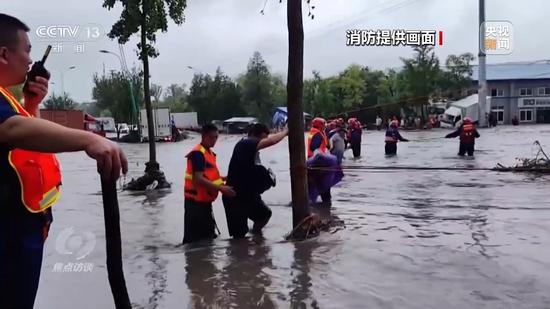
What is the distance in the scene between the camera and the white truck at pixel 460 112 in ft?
182

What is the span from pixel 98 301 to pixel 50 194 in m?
3.31

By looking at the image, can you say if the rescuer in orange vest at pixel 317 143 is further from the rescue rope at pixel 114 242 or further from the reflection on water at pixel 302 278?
the rescue rope at pixel 114 242

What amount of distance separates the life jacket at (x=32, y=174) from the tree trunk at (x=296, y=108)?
5.39 m

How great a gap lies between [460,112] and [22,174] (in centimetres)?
5929

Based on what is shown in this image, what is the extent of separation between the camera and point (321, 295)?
5297 millimetres

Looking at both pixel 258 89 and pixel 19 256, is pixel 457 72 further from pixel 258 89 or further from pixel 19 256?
pixel 19 256

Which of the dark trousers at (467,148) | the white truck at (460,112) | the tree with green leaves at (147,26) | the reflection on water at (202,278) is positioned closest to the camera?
the reflection on water at (202,278)

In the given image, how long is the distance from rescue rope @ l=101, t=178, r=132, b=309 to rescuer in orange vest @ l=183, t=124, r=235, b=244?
4566 millimetres

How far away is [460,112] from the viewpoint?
58.4 metres

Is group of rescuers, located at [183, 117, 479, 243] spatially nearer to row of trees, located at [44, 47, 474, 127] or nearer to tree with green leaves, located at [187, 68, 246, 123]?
row of trees, located at [44, 47, 474, 127]

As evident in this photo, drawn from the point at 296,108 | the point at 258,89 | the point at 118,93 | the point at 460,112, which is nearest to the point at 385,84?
the point at 258,89

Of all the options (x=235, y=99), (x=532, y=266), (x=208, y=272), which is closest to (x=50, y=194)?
(x=208, y=272)

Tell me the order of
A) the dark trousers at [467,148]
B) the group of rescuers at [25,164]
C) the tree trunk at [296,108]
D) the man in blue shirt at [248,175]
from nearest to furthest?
the group of rescuers at [25,164], the man in blue shirt at [248,175], the tree trunk at [296,108], the dark trousers at [467,148]

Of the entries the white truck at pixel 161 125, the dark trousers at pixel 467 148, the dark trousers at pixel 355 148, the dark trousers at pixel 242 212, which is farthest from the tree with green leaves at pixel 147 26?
the white truck at pixel 161 125
